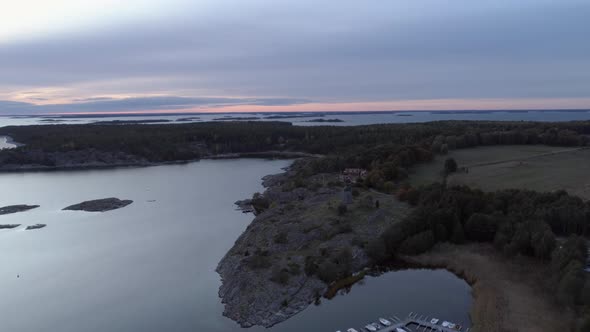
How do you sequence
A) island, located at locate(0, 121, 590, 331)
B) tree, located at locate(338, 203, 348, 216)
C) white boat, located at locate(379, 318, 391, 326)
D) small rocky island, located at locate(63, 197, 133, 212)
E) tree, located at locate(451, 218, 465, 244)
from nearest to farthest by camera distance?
white boat, located at locate(379, 318, 391, 326)
island, located at locate(0, 121, 590, 331)
tree, located at locate(451, 218, 465, 244)
tree, located at locate(338, 203, 348, 216)
small rocky island, located at locate(63, 197, 133, 212)

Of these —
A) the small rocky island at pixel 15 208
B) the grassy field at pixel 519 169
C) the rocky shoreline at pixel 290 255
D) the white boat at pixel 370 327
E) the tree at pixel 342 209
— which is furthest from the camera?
the small rocky island at pixel 15 208

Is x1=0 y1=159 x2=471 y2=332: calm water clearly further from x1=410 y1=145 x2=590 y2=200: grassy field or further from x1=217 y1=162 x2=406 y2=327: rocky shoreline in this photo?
x1=410 y1=145 x2=590 y2=200: grassy field

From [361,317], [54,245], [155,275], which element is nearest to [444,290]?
[361,317]

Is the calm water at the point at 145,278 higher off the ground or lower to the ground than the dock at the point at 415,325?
lower

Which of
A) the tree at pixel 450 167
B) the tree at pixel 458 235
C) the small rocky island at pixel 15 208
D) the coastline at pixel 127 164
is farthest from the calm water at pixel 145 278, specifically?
the coastline at pixel 127 164

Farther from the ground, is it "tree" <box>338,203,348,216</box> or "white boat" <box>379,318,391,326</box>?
"tree" <box>338,203,348,216</box>

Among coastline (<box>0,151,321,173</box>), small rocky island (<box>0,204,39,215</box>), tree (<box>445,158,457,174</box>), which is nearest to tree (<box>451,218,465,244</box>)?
tree (<box>445,158,457,174</box>)

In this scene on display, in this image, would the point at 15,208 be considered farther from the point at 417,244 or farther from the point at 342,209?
the point at 417,244

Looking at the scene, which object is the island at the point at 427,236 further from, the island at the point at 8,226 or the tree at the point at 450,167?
the island at the point at 8,226
